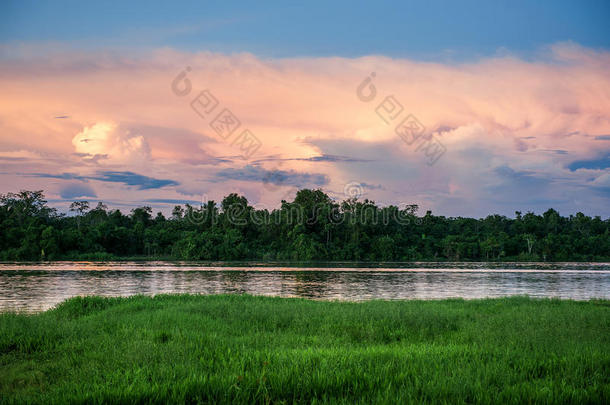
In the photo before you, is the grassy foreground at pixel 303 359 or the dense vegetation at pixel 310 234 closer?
the grassy foreground at pixel 303 359

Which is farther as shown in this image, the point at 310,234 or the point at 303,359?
the point at 310,234

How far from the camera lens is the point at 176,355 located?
944 cm

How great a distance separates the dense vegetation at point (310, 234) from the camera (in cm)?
9512

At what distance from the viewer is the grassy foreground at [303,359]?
717 centimetres

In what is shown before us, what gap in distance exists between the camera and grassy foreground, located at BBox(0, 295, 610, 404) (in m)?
7.17

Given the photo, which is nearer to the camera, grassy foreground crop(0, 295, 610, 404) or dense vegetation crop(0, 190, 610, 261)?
grassy foreground crop(0, 295, 610, 404)

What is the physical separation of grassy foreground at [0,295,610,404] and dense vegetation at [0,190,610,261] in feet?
264

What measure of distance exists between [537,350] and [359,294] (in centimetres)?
2214

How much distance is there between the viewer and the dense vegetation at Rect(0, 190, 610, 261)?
95.1 meters

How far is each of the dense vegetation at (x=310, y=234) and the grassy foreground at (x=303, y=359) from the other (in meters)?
80.5

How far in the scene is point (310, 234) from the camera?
331 feet

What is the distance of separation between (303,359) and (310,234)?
92041mm

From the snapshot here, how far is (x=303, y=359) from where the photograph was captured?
8930 mm

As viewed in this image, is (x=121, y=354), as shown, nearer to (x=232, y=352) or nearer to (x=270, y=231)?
(x=232, y=352)
